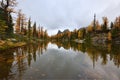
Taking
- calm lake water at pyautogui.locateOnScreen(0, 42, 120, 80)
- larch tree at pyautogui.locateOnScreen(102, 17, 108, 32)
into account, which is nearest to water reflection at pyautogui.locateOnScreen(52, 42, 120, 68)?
calm lake water at pyautogui.locateOnScreen(0, 42, 120, 80)

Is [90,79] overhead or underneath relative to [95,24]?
underneath

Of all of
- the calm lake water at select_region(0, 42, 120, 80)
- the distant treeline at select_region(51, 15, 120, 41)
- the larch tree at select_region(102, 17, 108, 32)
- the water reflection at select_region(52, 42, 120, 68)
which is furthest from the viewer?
the larch tree at select_region(102, 17, 108, 32)

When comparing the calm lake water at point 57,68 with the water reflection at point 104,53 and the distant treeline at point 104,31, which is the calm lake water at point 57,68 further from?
the distant treeline at point 104,31

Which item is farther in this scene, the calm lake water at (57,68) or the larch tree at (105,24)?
the larch tree at (105,24)

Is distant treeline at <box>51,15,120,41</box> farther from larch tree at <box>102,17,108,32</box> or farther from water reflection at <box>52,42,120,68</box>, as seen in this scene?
water reflection at <box>52,42,120,68</box>

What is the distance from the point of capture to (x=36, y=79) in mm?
13953

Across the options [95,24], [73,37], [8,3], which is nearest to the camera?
[8,3]

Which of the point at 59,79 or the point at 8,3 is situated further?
the point at 8,3

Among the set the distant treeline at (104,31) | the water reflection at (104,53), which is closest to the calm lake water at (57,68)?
the water reflection at (104,53)

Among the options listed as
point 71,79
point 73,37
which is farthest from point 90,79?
point 73,37

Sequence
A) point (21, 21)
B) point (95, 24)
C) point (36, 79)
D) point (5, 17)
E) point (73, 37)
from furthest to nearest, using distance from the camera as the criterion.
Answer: point (73, 37) → point (95, 24) → point (21, 21) → point (5, 17) → point (36, 79)

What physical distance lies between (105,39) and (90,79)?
90247mm

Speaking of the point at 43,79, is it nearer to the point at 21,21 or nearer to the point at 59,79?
the point at 59,79

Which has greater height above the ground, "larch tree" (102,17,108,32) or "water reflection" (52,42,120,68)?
"larch tree" (102,17,108,32)
